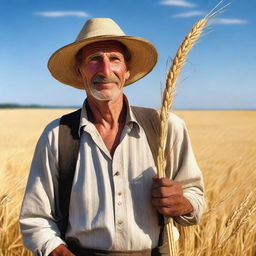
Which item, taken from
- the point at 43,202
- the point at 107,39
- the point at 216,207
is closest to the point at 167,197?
the point at 43,202

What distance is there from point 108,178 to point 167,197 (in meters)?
0.28

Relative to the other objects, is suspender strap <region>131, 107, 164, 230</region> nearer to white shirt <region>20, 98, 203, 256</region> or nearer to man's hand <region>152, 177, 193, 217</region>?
Result: white shirt <region>20, 98, 203, 256</region>

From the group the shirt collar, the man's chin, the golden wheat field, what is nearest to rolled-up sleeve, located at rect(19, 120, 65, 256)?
the shirt collar

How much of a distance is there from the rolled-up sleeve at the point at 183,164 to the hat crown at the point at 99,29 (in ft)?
1.54

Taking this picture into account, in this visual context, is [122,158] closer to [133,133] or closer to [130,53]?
[133,133]

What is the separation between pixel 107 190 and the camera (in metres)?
2.22

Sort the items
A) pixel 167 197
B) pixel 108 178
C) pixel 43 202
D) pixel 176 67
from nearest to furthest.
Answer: pixel 176 67, pixel 167 197, pixel 108 178, pixel 43 202

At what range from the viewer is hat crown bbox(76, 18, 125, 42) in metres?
2.32

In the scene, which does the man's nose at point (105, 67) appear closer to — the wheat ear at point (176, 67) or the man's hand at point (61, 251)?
the wheat ear at point (176, 67)

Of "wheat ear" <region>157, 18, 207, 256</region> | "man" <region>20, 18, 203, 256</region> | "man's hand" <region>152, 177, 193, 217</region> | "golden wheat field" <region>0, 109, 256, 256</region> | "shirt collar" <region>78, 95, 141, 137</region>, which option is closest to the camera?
"wheat ear" <region>157, 18, 207, 256</region>

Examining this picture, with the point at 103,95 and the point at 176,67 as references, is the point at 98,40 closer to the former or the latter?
the point at 103,95

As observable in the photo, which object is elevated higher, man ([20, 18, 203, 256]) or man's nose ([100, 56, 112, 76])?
man's nose ([100, 56, 112, 76])

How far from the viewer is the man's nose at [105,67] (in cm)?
225

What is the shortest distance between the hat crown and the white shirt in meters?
0.35
